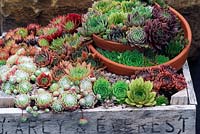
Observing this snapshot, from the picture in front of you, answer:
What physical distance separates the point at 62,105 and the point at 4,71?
0.35 meters

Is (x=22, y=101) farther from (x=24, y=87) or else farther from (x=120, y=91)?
(x=120, y=91)

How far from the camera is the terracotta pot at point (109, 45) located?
2.55 m

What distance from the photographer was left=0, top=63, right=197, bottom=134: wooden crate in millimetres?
2371

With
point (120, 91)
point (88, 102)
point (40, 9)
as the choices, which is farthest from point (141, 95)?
point (40, 9)

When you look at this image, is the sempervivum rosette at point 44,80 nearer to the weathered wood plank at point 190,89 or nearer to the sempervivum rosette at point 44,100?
the sempervivum rosette at point 44,100

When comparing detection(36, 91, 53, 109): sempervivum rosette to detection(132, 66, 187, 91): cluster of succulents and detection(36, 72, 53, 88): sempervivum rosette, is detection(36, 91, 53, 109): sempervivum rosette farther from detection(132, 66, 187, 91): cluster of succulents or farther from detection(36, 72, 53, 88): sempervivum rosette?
detection(132, 66, 187, 91): cluster of succulents

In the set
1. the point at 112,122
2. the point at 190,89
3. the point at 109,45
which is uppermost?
the point at 109,45

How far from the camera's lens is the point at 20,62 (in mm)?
2617

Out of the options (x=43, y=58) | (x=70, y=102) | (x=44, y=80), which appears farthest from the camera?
(x=43, y=58)

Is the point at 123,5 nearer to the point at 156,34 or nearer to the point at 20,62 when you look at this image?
the point at 156,34

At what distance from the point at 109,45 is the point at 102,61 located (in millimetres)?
72

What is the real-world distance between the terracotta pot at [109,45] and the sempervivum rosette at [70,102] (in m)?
0.30

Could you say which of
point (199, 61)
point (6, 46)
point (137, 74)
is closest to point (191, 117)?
point (137, 74)

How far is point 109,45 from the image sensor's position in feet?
8.46
